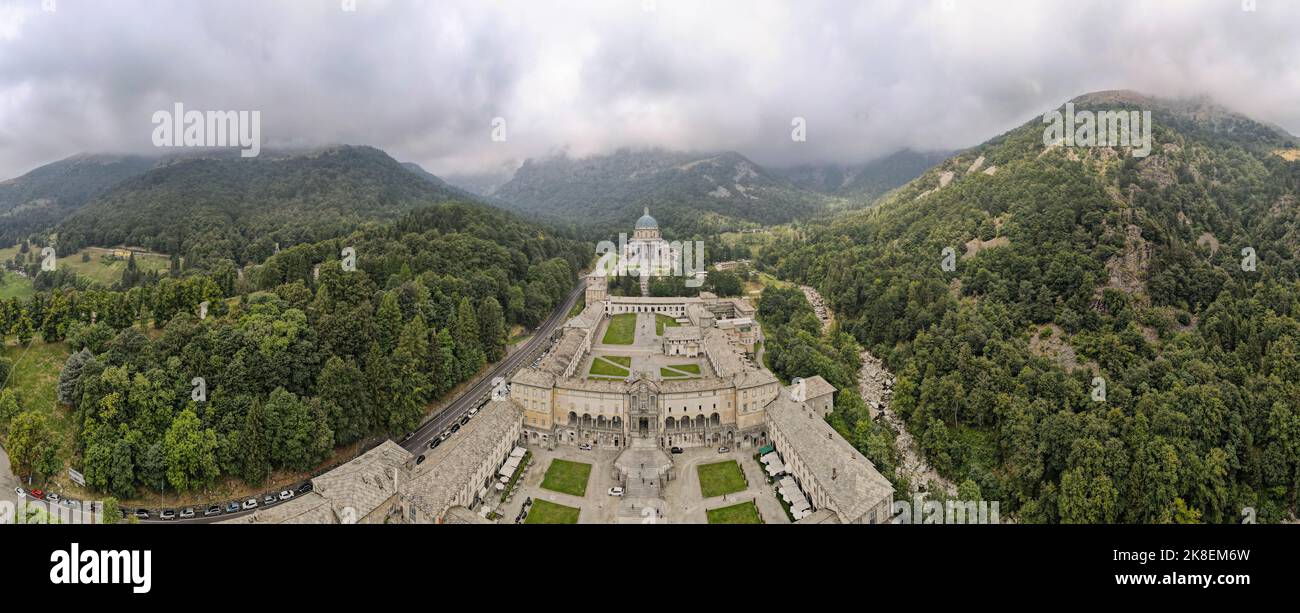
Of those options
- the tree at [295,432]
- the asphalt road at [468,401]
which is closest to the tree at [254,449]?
the tree at [295,432]

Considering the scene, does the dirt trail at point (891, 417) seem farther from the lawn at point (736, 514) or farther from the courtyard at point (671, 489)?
the lawn at point (736, 514)

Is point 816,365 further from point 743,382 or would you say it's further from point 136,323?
point 136,323

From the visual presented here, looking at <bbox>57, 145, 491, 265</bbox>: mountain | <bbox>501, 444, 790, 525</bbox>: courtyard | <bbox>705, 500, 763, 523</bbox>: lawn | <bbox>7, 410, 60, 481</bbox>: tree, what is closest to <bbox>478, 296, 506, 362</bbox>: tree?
<bbox>501, 444, 790, 525</bbox>: courtyard

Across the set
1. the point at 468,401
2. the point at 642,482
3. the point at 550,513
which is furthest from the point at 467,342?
the point at 642,482

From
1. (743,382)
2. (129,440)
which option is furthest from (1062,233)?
(129,440)

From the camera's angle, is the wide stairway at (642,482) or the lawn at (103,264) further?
the lawn at (103,264)

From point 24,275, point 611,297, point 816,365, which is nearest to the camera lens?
point 816,365

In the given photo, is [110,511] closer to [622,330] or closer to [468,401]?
[468,401]

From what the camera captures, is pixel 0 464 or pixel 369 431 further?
pixel 369 431
